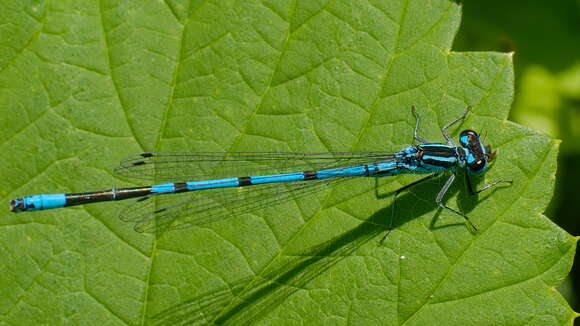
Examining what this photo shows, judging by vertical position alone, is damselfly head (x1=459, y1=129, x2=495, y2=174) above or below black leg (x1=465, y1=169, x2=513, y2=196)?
above

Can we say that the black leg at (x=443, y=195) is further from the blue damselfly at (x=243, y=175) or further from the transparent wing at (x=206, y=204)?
the transparent wing at (x=206, y=204)

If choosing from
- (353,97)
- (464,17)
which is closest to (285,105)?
(353,97)

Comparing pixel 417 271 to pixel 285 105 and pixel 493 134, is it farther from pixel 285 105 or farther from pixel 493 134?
pixel 285 105

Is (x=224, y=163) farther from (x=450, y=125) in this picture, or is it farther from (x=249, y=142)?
(x=450, y=125)

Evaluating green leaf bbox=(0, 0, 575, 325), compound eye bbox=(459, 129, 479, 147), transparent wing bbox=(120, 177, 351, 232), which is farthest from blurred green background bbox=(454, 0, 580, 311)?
transparent wing bbox=(120, 177, 351, 232)

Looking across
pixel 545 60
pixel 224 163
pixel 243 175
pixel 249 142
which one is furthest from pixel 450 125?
pixel 545 60

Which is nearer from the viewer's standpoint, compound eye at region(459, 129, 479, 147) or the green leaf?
the green leaf

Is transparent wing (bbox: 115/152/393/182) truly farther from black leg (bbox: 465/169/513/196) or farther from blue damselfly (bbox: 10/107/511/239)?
black leg (bbox: 465/169/513/196)

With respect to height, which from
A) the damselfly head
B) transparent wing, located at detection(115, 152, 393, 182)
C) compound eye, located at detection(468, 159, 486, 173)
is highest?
transparent wing, located at detection(115, 152, 393, 182)

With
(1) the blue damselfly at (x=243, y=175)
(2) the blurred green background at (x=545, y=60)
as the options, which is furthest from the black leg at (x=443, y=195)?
(2) the blurred green background at (x=545, y=60)
